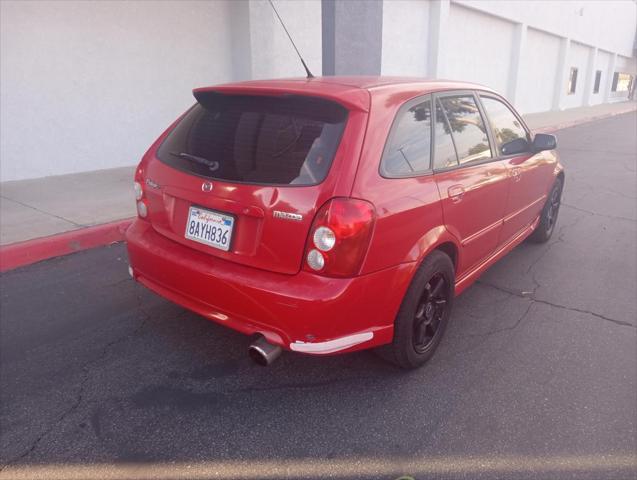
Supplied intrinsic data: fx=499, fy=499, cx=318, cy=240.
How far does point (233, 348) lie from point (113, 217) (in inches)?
118

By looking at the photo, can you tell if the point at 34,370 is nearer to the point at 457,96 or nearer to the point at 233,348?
the point at 233,348

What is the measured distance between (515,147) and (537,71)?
21.8 meters

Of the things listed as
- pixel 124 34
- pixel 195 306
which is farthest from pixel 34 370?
pixel 124 34

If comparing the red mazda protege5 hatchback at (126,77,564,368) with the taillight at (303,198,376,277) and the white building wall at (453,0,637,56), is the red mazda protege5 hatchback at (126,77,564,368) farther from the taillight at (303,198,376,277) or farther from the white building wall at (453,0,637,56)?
the white building wall at (453,0,637,56)

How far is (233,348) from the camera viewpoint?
125 inches

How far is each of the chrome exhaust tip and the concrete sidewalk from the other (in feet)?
10.8

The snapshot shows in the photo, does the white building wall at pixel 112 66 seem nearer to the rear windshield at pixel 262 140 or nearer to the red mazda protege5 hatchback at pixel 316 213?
the red mazda protege5 hatchback at pixel 316 213

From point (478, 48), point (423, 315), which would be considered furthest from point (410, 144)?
point (478, 48)

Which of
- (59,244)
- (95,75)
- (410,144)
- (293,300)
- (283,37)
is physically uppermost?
(283,37)

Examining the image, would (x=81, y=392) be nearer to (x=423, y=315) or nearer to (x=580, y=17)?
(x=423, y=315)

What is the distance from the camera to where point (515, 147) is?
3930 mm

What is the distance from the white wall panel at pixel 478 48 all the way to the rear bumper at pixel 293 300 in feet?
47.9

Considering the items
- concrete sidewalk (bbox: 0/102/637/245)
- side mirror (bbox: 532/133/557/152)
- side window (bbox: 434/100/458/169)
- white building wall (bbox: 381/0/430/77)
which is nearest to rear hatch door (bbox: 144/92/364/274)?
side window (bbox: 434/100/458/169)

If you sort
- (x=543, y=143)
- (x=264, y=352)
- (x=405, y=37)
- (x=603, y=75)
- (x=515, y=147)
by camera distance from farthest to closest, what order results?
(x=603, y=75), (x=405, y=37), (x=543, y=143), (x=515, y=147), (x=264, y=352)
